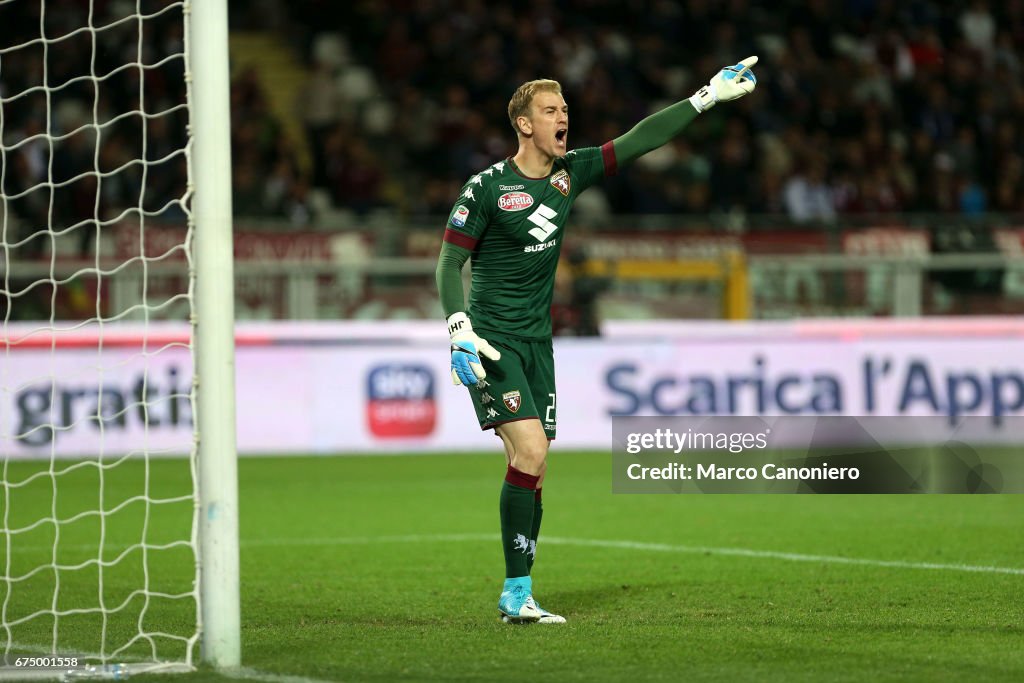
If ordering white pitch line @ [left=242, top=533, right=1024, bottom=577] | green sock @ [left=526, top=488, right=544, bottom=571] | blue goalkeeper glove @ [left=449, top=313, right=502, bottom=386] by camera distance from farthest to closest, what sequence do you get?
white pitch line @ [left=242, top=533, right=1024, bottom=577] < green sock @ [left=526, top=488, right=544, bottom=571] < blue goalkeeper glove @ [left=449, top=313, right=502, bottom=386]

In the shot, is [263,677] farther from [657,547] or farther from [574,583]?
[657,547]

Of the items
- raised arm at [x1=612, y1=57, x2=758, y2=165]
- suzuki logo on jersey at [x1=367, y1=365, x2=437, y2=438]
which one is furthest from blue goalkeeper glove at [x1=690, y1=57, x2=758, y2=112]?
suzuki logo on jersey at [x1=367, y1=365, x2=437, y2=438]

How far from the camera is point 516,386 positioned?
6418 millimetres

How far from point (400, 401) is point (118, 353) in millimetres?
2640

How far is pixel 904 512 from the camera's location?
10.4 m

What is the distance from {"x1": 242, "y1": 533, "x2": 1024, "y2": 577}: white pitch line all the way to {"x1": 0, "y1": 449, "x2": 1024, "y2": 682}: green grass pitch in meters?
0.03

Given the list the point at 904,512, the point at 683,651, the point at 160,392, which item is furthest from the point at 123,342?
the point at 683,651

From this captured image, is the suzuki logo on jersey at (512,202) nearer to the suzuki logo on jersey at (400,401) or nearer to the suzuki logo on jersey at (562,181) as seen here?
the suzuki logo on jersey at (562,181)

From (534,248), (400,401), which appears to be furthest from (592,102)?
(534,248)

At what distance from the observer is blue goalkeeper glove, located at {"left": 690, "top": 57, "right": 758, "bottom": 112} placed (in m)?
6.62

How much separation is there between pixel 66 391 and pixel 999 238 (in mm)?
10160

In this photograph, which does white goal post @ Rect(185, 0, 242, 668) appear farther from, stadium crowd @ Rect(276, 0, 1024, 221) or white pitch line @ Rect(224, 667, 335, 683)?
stadium crowd @ Rect(276, 0, 1024, 221)

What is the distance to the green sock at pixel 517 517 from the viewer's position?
6.42 meters

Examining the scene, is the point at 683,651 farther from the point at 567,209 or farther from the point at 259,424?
the point at 259,424
